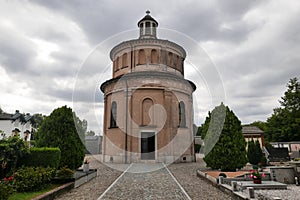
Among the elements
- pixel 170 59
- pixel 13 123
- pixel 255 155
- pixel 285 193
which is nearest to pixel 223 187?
pixel 285 193

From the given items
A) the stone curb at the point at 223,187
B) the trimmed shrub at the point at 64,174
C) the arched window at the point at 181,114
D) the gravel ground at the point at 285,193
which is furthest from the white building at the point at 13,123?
the gravel ground at the point at 285,193

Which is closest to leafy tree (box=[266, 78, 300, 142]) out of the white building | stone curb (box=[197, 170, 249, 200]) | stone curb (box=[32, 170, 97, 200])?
stone curb (box=[197, 170, 249, 200])

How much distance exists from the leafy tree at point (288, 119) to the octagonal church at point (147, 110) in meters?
29.2

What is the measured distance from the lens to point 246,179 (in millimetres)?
9203

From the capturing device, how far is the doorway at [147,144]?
20039 mm

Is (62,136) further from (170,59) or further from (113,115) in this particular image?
(170,59)

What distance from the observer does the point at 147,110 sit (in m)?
20.7

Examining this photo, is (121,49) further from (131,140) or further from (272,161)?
(272,161)

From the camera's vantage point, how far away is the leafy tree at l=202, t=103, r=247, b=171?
12375mm

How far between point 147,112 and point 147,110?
0.20 metres

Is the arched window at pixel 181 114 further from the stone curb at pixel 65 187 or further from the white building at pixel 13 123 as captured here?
the white building at pixel 13 123

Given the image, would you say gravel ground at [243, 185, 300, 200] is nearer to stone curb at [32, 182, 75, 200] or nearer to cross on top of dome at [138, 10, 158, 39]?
stone curb at [32, 182, 75, 200]

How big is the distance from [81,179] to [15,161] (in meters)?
2.97

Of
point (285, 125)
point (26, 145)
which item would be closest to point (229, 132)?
point (26, 145)
